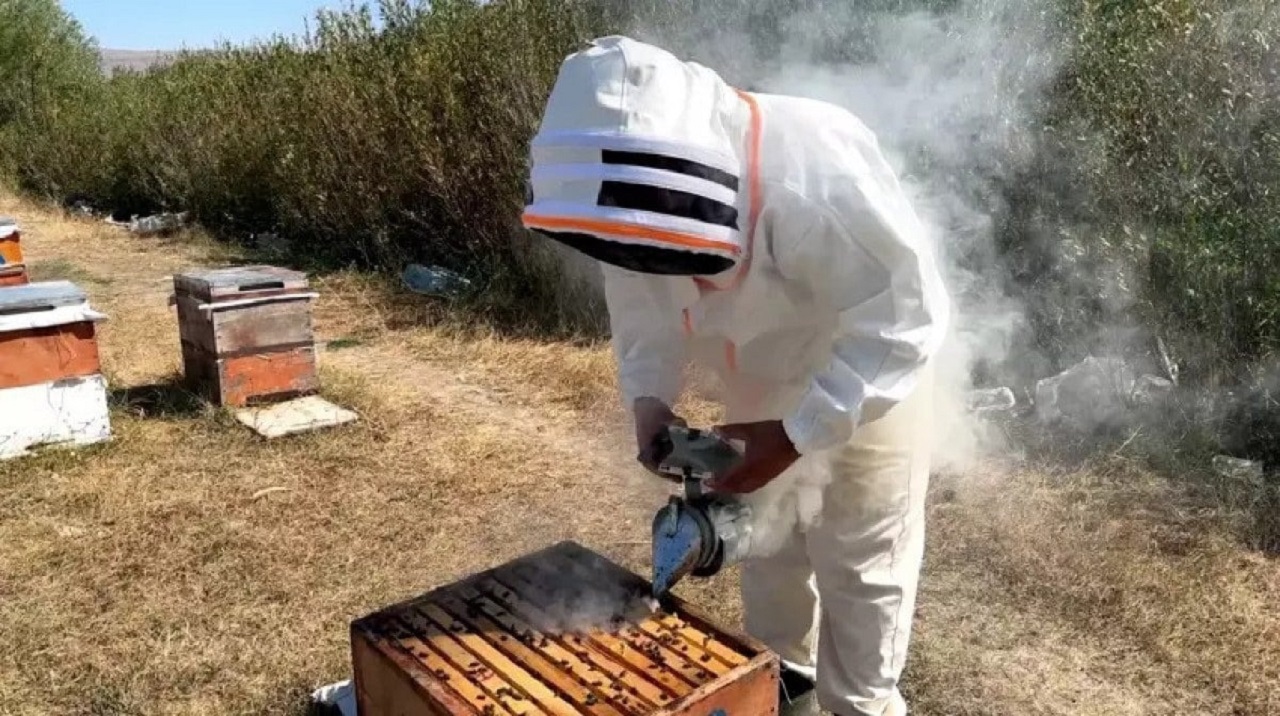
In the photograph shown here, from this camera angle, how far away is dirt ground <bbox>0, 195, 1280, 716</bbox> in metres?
2.47

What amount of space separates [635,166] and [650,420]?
27.3 inches

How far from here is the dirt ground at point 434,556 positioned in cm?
247

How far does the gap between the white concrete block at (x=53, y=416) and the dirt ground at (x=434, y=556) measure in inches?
3.6

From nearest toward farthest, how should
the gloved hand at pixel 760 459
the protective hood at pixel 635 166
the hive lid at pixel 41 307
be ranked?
the protective hood at pixel 635 166
the gloved hand at pixel 760 459
the hive lid at pixel 41 307

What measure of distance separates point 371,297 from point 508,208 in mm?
1198

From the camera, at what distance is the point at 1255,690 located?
2.39 m

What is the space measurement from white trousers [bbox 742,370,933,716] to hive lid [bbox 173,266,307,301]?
120 inches

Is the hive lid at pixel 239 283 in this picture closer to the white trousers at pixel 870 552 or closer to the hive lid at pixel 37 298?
the hive lid at pixel 37 298

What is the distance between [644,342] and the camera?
73.2 inches

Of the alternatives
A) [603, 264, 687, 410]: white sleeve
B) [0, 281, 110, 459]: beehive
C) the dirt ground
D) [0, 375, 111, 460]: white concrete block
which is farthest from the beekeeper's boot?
[0, 375, 111, 460]: white concrete block

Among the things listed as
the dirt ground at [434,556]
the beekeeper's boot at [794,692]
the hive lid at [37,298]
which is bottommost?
the dirt ground at [434,556]

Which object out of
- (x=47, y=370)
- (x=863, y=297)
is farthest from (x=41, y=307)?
(x=863, y=297)

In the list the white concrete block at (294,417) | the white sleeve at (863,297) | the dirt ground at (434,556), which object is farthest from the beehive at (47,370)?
the white sleeve at (863,297)

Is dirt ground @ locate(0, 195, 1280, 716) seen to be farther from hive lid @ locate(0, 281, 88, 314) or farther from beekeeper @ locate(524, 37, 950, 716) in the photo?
beekeeper @ locate(524, 37, 950, 716)
